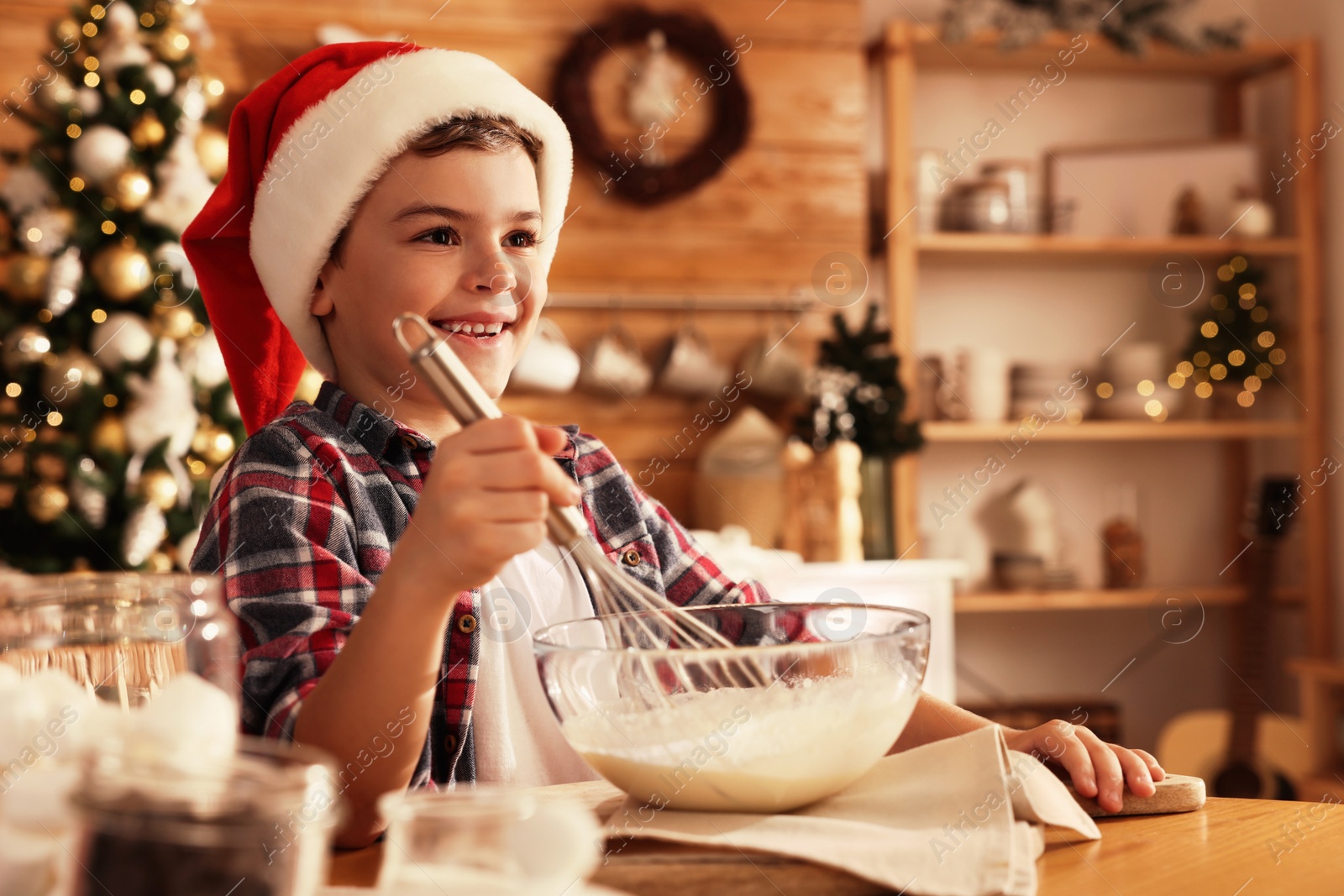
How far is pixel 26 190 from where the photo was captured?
2.16 m

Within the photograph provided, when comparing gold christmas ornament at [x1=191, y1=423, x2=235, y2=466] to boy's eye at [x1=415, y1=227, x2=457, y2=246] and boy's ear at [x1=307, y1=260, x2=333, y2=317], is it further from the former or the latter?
boy's eye at [x1=415, y1=227, x2=457, y2=246]

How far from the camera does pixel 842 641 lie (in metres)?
0.54

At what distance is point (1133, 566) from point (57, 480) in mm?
2270

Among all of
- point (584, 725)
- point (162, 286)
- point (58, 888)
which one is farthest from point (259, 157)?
point (162, 286)

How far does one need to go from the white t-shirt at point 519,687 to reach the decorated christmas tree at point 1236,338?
7.42 ft

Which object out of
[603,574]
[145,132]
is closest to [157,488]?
[145,132]

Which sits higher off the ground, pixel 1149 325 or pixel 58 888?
pixel 1149 325

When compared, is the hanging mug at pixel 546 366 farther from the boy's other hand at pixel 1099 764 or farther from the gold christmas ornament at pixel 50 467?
the boy's other hand at pixel 1099 764

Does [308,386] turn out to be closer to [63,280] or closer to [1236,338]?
[63,280]

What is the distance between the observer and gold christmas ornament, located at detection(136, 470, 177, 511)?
2.08 m

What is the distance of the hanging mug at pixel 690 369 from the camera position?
2.56 meters

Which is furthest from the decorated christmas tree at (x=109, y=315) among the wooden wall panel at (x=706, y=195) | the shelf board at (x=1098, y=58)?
the shelf board at (x=1098, y=58)

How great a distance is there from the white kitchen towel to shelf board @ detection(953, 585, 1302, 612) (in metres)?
2.08

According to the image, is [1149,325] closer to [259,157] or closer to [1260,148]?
[1260,148]
